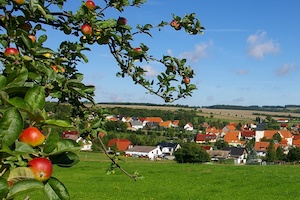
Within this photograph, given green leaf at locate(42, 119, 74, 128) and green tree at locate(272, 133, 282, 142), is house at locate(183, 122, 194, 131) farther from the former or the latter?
green leaf at locate(42, 119, 74, 128)

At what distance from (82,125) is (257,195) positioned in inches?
573

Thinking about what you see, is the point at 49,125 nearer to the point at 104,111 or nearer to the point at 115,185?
the point at 104,111

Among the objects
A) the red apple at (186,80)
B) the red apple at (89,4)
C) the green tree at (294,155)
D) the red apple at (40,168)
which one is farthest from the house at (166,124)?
the red apple at (40,168)

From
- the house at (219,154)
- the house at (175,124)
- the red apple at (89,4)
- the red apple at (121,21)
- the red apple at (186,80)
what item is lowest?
the house at (219,154)

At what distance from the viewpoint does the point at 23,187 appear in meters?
1.03

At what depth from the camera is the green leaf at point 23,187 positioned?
1.02 m

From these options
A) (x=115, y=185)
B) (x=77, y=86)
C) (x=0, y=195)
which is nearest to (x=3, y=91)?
(x=0, y=195)

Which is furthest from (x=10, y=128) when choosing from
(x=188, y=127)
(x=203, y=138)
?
(x=188, y=127)

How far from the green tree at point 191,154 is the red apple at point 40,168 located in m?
40.8

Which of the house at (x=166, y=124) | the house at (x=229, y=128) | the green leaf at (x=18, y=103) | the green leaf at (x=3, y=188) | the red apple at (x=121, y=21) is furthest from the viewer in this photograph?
the house at (x=229, y=128)

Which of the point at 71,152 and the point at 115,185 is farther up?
the point at 71,152

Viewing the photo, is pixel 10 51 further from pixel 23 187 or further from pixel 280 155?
pixel 280 155

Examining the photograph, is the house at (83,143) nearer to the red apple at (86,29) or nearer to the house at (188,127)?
the red apple at (86,29)

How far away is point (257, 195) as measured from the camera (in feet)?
52.7
